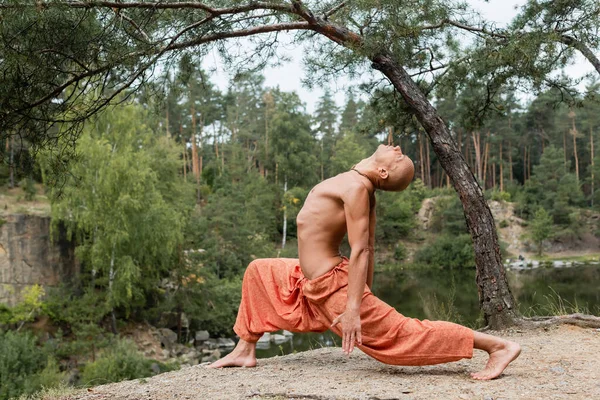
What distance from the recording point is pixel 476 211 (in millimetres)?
5477

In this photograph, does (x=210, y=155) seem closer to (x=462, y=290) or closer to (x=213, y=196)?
(x=213, y=196)

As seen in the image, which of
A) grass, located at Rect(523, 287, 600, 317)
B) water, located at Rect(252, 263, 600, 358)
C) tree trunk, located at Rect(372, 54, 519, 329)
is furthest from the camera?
water, located at Rect(252, 263, 600, 358)

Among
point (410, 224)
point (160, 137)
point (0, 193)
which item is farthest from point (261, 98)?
point (0, 193)

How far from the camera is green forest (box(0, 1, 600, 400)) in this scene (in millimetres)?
4629

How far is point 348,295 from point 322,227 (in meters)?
0.52

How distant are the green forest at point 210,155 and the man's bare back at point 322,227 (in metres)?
1.96

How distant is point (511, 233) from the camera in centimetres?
3391

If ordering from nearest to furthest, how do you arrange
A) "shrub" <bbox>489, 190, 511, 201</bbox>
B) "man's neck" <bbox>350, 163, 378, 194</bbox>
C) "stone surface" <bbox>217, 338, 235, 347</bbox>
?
"man's neck" <bbox>350, 163, 378, 194</bbox> → "stone surface" <bbox>217, 338, 235, 347</bbox> → "shrub" <bbox>489, 190, 511, 201</bbox>

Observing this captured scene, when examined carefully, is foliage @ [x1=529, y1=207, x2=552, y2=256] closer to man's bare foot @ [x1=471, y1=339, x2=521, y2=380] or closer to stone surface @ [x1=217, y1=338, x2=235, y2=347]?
stone surface @ [x1=217, y1=338, x2=235, y2=347]

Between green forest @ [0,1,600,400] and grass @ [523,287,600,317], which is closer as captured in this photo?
green forest @ [0,1,600,400]

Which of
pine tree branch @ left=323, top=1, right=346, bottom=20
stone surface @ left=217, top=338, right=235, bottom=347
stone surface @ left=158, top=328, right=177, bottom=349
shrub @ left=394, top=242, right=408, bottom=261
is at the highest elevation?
pine tree branch @ left=323, top=1, right=346, bottom=20

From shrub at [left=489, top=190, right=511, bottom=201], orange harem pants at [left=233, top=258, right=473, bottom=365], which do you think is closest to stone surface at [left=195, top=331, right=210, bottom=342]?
orange harem pants at [left=233, top=258, right=473, bottom=365]

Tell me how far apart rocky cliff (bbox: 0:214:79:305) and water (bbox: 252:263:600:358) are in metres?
6.28

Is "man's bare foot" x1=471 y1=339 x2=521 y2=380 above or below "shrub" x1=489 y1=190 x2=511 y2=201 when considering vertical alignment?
below
